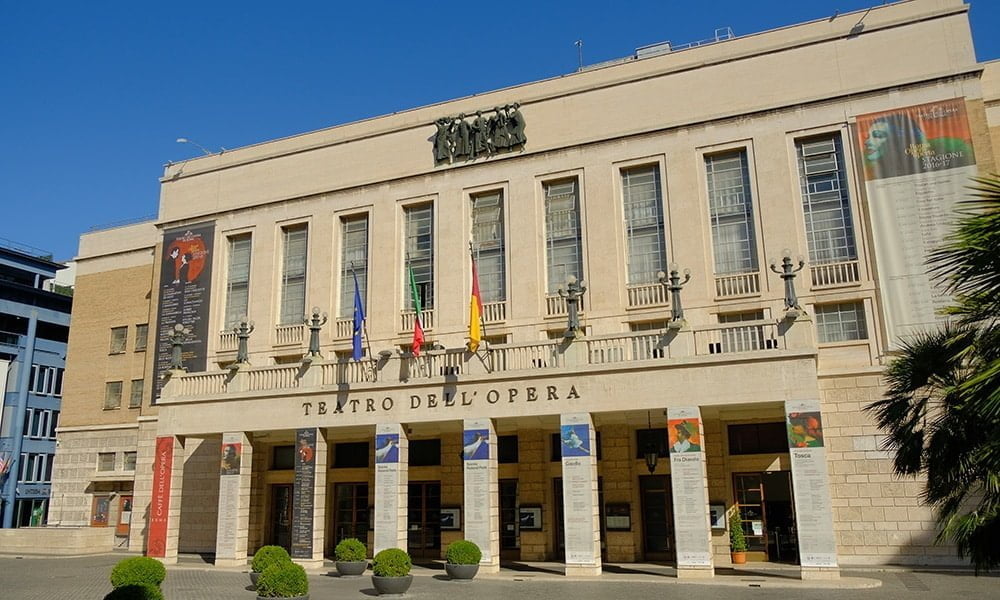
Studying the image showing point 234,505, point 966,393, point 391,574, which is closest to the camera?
point 966,393

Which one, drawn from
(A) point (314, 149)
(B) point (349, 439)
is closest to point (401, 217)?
(A) point (314, 149)

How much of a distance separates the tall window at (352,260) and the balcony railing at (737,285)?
47.5 ft

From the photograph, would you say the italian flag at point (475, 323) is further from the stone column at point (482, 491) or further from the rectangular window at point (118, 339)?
the rectangular window at point (118, 339)

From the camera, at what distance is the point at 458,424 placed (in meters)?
26.5

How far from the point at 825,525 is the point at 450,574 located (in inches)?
409

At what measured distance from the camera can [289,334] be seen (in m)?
33.3

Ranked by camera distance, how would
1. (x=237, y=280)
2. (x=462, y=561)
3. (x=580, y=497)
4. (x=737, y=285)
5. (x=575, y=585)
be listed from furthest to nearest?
(x=237, y=280) < (x=737, y=285) < (x=580, y=497) < (x=462, y=561) < (x=575, y=585)

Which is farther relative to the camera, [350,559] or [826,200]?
[826,200]

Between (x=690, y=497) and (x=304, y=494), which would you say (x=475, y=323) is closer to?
(x=304, y=494)

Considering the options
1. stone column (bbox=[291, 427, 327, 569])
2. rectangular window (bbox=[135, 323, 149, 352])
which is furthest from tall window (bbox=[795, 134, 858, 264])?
rectangular window (bbox=[135, 323, 149, 352])

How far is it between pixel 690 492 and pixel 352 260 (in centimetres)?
1834

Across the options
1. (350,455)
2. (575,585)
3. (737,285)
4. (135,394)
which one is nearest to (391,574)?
(575,585)

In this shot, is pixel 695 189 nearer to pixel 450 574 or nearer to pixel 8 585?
pixel 450 574

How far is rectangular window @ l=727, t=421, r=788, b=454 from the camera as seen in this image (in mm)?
26109
